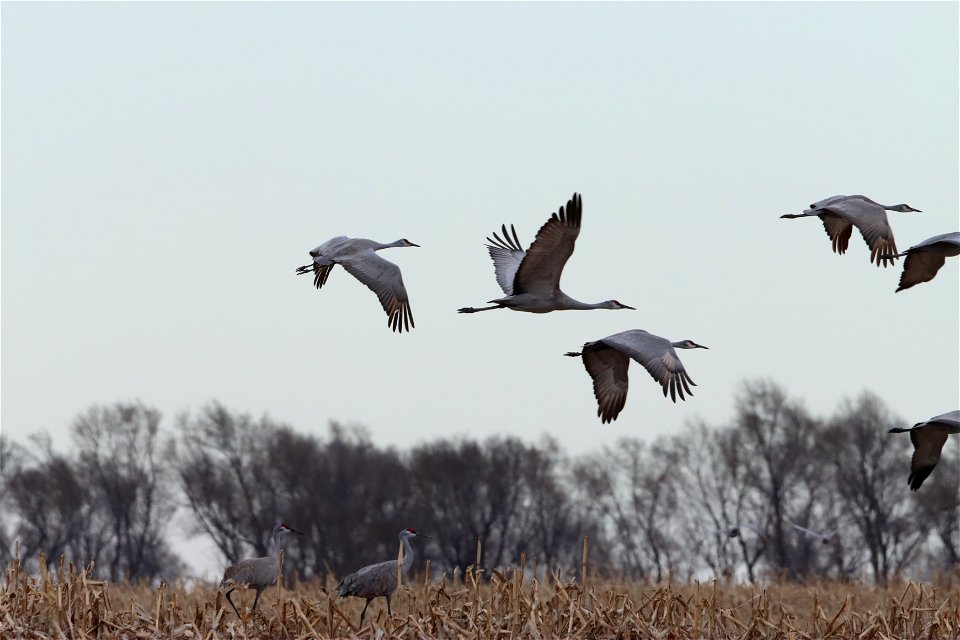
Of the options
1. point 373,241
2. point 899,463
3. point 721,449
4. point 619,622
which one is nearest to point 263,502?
point 721,449

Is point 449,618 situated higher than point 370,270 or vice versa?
point 370,270

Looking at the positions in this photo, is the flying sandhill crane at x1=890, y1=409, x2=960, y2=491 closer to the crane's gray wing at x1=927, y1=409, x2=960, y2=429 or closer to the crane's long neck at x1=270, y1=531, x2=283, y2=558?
the crane's gray wing at x1=927, y1=409, x2=960, y2=429

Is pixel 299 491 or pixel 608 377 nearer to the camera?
pixel 608 377

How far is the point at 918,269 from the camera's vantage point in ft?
57.5

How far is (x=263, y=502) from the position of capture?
63.2 metres

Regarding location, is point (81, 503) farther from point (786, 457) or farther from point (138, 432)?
point (786, 457)

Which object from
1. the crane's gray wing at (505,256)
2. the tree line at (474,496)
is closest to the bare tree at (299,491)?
the tree line at (474,496)

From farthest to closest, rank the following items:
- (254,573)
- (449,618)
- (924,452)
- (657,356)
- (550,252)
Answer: (924,452)
(254,573)
(550,252)
(657,356)
(449,618)

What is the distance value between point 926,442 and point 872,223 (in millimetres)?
2363

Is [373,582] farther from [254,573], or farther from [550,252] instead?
[550,252]

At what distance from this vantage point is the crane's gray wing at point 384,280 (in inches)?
717

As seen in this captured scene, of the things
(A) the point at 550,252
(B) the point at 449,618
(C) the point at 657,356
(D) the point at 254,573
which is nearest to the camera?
(B) the point at 449,618

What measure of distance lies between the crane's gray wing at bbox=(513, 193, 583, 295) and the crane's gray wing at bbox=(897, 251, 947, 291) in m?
3.85

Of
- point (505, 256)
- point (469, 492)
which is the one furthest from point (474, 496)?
point (505, 256)
